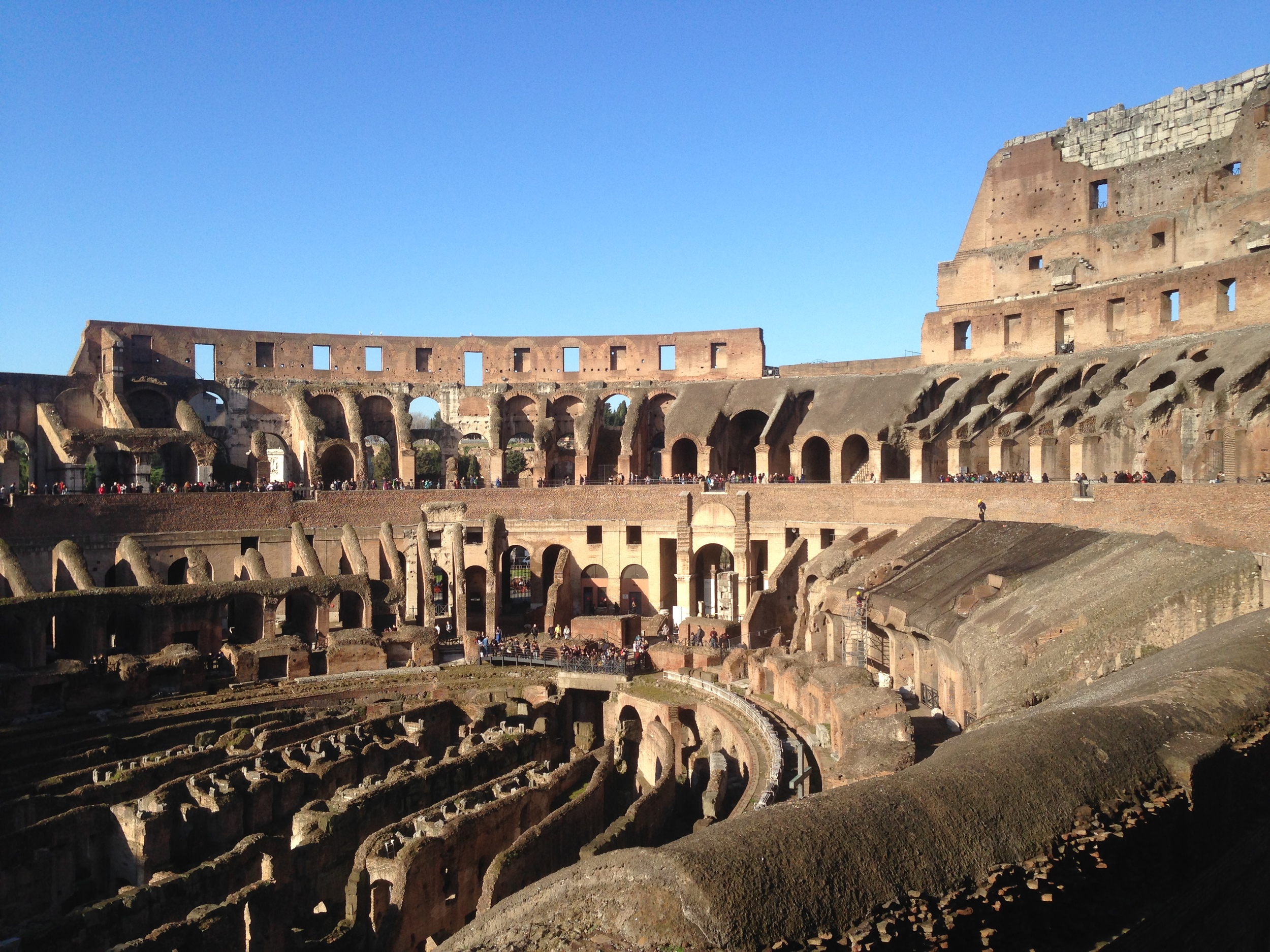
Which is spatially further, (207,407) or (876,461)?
(207,407)

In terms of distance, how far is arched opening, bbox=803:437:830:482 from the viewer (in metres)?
37.6

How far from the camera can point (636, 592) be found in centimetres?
3553

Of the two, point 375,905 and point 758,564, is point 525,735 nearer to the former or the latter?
point 375,905

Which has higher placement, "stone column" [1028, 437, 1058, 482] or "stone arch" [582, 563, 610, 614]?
"stone column" [1028, 437, 1058, 482]

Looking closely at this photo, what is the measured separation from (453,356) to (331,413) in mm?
5821

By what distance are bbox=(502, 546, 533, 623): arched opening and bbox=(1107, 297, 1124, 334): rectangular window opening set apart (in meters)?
22.4

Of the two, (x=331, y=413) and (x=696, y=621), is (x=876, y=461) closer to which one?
(x=696, y=621)

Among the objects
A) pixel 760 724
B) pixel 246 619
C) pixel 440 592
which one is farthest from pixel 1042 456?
pixel 440 592

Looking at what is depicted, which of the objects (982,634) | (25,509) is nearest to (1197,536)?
(982,634)

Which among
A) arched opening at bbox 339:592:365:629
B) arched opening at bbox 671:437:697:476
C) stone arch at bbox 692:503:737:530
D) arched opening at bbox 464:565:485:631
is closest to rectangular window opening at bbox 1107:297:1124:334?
stone arch at bbox 692:503:737:530

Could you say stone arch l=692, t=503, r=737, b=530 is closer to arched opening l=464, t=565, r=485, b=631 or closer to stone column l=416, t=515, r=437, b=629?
arched opening l=464, t=565, r=485, b=631

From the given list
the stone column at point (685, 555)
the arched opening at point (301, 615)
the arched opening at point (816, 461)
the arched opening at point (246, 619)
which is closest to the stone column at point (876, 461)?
the arched opening at point (816, 461)

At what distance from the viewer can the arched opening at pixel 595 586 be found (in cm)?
3559

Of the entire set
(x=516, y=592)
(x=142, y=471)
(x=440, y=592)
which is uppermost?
(x=142, y=471)
